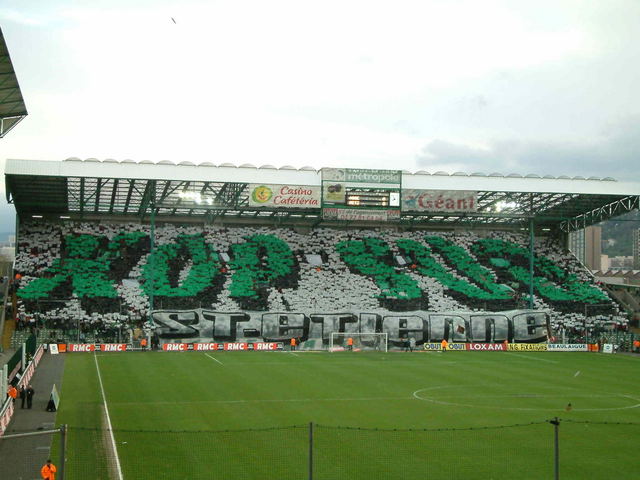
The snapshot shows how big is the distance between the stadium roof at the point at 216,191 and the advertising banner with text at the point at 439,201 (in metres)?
0.54

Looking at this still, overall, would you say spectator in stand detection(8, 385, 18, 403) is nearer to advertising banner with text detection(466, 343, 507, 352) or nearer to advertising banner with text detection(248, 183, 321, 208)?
advertising banner with text detection(248, 183, 321, 208)

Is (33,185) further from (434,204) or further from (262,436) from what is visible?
(262,436)

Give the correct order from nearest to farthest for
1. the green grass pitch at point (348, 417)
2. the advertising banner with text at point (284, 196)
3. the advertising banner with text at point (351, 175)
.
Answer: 1. the green grass pitch at point (348, 417)
2. the advertising banner with text at point (351, 175)
3. the advertising banner with text at point (284, 196)

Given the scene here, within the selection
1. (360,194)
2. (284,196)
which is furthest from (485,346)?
(284,196)

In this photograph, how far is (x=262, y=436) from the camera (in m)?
23.9

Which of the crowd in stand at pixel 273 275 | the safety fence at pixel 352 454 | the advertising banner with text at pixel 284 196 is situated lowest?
the safety fence at pixel 352 454

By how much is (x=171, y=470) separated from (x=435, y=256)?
2044 inches

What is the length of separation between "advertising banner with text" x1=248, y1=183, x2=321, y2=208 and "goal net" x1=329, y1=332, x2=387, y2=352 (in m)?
10.0

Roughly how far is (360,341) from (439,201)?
41.0 ft

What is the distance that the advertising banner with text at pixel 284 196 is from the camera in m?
55.5

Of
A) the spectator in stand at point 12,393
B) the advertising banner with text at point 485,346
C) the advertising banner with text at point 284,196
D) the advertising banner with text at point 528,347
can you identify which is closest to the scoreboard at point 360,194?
the advertising banner with text at point 284,196

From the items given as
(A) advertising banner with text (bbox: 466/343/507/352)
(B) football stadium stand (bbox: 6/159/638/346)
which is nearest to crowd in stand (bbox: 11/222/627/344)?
(B) football stadium stand (bbox: 6/159/638/346)

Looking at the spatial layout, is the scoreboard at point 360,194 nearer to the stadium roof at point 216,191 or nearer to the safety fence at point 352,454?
the stadium roof at point 216,191

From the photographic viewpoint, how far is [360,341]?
56969 mm
